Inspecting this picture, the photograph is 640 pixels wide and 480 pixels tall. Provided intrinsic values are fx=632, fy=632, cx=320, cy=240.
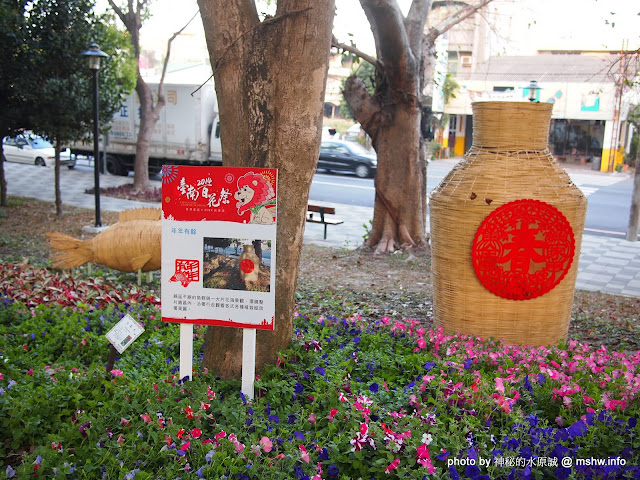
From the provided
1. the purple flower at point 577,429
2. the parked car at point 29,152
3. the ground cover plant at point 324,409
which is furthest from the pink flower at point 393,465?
the parked car at point 29,152

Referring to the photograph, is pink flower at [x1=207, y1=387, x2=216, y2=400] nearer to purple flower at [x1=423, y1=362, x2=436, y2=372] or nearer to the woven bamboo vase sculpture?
purple flower at [x1=423, y1=362, x2=436, y2=372]

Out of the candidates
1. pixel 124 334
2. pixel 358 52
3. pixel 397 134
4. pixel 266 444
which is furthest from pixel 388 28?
pixel 266 444

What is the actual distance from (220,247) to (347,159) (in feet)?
67.1

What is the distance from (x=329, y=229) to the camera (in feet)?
42.5

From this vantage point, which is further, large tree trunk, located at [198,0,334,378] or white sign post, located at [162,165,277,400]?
large tree trunk, located at [198,0,334,378]

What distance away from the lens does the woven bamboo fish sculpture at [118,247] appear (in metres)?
6.86

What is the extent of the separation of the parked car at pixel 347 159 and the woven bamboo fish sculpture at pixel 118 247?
54.2 feet

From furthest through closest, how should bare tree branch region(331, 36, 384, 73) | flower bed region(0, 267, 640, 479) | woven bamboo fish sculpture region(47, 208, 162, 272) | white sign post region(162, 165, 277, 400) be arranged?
bare tree branch region(331, 36, 384, 73), woven bamboo fish sculpture region(47, 208, 162, 272), white sign post region(162, 165, 277, 400), flower bed region(0, 267, 640, 479)

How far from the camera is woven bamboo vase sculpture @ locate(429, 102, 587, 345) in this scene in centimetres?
444

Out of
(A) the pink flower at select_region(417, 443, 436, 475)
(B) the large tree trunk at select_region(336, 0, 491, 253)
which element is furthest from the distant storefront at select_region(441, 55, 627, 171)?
(A) the pink flower at select_region(417, 443, 436, 475)

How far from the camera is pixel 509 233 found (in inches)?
174

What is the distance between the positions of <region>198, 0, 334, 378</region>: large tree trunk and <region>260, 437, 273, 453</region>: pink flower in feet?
2.92

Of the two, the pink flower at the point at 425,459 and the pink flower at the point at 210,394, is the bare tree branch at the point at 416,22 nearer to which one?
the pink flower at the point at 210,394

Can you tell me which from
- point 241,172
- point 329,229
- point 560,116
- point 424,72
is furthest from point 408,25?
point 560,116
